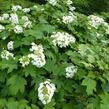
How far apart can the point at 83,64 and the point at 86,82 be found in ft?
0.73

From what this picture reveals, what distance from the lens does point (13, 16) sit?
160 inches

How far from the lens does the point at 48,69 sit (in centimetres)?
351

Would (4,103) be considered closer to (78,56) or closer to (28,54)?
(28,54)

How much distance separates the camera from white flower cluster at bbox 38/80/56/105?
3.21 m

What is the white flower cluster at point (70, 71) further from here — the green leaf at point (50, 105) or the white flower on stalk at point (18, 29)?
the white flower on stalk at point (18, 29)

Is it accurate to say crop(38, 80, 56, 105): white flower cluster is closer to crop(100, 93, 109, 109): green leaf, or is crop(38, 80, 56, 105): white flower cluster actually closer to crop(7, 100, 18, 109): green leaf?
crop(7, 100, 18, 109): green leaf

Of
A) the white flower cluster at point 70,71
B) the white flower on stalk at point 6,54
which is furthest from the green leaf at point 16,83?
the white flower cluster at point 70,71

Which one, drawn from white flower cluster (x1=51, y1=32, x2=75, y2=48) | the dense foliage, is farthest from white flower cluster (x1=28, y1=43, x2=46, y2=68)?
white flower cluster (x1=51, y1=32, x2=75, y2=48)

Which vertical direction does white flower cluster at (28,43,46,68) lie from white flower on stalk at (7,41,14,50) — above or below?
above

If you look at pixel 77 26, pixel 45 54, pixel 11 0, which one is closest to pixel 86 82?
pixel 45 54

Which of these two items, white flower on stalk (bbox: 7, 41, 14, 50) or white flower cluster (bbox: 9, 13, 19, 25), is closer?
white flower on stalk (bbox: 7, 41, 14, 50)

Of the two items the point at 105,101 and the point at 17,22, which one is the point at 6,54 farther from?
the point at 105,101

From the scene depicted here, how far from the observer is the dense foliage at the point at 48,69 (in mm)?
3318

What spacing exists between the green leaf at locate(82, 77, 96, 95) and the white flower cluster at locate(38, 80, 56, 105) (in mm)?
285
